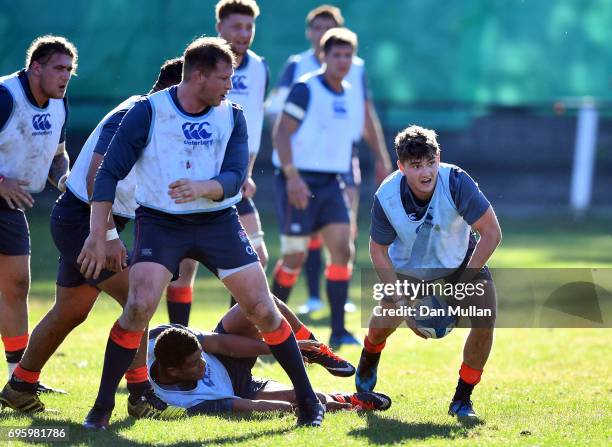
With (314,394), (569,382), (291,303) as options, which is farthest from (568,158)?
(314,394)

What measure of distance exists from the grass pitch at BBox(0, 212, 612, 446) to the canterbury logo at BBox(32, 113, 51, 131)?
5.64 feet

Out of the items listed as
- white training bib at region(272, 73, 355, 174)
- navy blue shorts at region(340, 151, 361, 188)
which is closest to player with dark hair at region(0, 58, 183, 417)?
white training bib at region(272, 73, 355, 174)

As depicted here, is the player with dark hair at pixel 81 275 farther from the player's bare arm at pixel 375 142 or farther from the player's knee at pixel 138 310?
the player's bare arm at pixel 375 142

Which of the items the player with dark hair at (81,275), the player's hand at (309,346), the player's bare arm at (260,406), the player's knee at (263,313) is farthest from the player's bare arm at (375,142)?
the player's knee at (263,313)

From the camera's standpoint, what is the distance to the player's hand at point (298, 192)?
10.4m

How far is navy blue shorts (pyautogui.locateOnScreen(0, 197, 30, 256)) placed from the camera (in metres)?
7.51

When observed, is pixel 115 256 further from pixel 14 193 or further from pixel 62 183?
pixel 62 183

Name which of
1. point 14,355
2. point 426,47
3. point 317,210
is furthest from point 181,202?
point 426,47

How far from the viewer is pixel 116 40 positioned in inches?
720

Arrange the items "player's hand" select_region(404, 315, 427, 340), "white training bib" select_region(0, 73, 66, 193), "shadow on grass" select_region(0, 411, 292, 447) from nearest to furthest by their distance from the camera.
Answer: "shadow on grass" select_region(0, 411, 292, 447) → "player's hand" select_region(404, 315, 427, 340) → "white training bib" select_region(0, 73, 66, 193)

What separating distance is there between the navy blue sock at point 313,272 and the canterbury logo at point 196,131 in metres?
5.74

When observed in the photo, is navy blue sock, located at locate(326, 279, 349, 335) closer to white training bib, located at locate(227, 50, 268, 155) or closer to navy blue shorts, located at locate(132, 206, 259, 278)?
white training bib, located at locate(227, 50, 268, 155)

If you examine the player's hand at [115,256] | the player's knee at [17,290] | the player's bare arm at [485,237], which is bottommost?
the player's knee at [17,290]

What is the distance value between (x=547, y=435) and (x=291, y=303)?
6.21 metres
